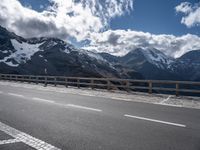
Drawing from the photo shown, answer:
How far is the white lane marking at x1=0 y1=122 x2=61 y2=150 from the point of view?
19.3 feet

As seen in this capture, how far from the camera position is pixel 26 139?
650 centimetres

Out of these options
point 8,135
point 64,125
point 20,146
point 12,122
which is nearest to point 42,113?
point 12,122

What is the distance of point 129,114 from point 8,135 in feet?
16.0

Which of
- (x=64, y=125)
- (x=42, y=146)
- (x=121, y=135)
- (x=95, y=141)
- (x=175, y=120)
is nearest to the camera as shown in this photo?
(x=42, y=146)

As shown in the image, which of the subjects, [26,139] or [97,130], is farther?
[97,130]

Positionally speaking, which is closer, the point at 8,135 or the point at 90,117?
the point at 8,135

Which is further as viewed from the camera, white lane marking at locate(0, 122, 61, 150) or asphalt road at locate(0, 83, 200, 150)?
asphalt road at locate(0, 83, 200, 150)

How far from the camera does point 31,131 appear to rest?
7309 millimetres

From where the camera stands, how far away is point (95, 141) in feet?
20.8

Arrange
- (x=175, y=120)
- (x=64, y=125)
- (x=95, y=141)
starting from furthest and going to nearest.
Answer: (x=175, y=120) → (x=64, y=125) → (x=95, y=141)

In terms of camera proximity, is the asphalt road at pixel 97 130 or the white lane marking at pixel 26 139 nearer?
the white lane marking at pixel 26 139

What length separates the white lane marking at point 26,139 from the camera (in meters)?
5.87

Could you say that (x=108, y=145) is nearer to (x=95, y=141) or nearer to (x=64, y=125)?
(x=95, y=141)

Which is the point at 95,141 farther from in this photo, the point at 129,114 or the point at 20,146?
the point at 129,114
